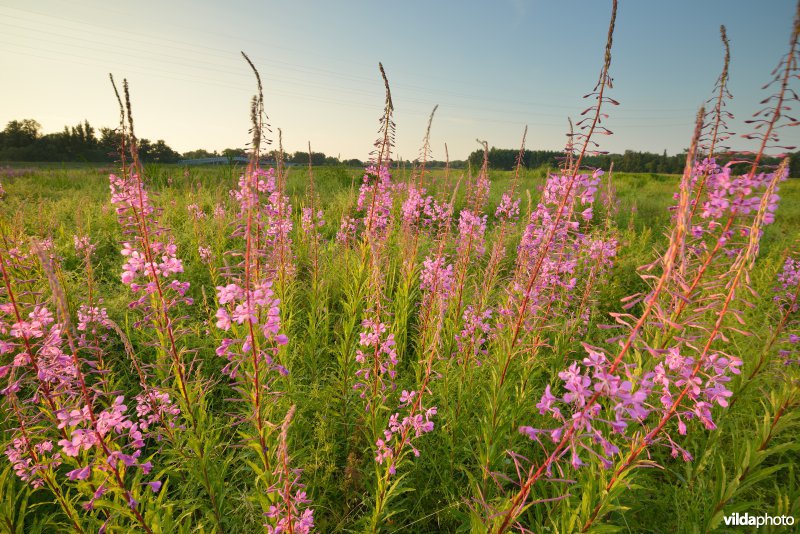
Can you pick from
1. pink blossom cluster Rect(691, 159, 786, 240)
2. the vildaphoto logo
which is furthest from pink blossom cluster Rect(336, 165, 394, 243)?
the vildaphoto logo

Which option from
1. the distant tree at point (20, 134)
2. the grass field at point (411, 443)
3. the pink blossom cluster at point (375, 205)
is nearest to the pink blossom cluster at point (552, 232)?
the grass field at point (411, 443)

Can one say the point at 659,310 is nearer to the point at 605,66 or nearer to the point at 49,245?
the point at 605,66

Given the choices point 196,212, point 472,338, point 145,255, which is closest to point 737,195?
point 472,338

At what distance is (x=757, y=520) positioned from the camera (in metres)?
2.21

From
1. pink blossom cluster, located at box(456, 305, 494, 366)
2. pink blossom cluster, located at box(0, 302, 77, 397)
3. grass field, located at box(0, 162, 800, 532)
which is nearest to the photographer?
pink blossom cluster, located at box(0, 302, 77, 397)

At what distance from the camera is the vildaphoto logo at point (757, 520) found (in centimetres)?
215

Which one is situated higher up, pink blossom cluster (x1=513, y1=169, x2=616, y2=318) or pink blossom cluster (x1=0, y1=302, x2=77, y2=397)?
pink blossom cluster (x1=513, y1=169, x2=616, y2=318)

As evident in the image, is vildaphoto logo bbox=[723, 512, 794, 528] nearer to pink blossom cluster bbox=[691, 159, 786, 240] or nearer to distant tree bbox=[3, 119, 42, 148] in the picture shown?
pink blossom cluster bbox=[691, 159, 786, 240]

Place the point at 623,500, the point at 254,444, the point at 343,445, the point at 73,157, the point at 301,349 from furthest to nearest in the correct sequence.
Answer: the point at 73,157
the point at 301,349
the point at 343,445
the point at 623,500
the point at 254,444

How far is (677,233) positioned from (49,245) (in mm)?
6612

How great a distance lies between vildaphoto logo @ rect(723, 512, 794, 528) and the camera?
2.15 m

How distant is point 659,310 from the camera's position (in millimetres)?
1351

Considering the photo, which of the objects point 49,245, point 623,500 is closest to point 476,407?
point 623,500

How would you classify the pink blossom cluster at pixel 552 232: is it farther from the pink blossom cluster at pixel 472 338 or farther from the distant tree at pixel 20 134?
the distant tree at pixel 20 134
